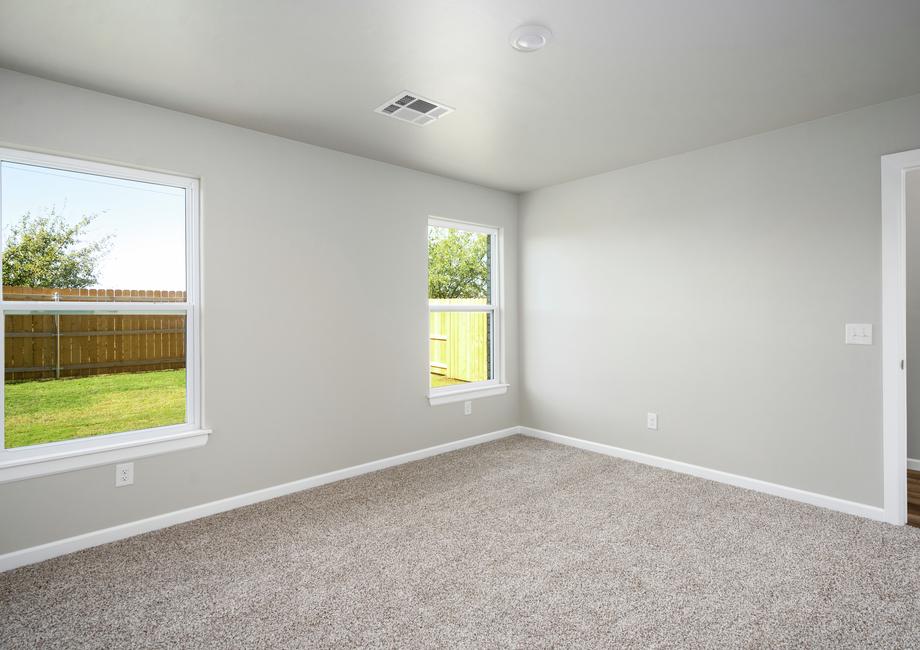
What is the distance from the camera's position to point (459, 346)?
4.67 metres

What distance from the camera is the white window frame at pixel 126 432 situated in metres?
2.49

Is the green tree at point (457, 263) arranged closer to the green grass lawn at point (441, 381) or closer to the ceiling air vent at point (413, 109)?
the green grass lawn at point (441, 381)

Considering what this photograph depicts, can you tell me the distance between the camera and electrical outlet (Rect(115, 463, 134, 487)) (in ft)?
8.95

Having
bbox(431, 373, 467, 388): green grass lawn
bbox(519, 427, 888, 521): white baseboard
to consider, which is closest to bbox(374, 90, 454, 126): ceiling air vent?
bbox(431, 373, 467, 388): green grass lawn

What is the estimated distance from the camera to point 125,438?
2830mm

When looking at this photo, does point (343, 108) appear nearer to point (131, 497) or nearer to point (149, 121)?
point (149, 121)

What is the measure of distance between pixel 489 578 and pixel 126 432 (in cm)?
220

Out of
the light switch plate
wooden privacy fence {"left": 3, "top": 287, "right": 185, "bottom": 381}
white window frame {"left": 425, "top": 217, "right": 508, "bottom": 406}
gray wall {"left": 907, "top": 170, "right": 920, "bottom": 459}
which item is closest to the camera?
wooden privacy fence {"left": 3, "top": 287, "right": 185, "bottom": 381}

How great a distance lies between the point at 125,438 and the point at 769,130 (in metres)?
4.42

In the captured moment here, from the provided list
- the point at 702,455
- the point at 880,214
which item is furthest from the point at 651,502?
the point at 880,214

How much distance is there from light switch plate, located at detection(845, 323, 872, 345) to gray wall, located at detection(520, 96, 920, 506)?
0.04 metres

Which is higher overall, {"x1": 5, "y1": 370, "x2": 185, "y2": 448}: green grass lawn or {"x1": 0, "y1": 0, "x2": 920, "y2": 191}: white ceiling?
{"x1": 0, "y1": 0, "x2": 920, "y2": 191}: white ceiling

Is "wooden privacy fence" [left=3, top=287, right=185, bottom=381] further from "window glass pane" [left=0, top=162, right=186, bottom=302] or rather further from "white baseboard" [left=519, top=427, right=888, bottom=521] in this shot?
"white baseboard" [left=519, top=427, right=888, bottom=521]

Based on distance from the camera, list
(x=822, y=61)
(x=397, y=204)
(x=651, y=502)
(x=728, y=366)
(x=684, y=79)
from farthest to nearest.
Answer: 1. (x=397, y=204)
2. (x=728, y=366)
3. (x=651, y=502)
4. (x=684, y=79)
5. (x=822, y=61)
